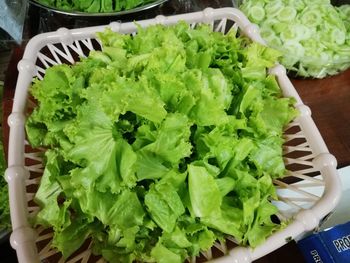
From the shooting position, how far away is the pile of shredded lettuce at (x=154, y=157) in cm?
74

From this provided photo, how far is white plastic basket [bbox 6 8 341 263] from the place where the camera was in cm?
76

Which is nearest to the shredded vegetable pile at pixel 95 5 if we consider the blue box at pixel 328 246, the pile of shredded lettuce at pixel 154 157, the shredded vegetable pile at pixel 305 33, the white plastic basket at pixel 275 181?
the white plastic basket at pixel 275 181

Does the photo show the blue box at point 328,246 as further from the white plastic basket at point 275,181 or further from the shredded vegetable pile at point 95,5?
the shredded vegetable pile at point 95,5

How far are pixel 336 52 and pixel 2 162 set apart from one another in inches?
45.7

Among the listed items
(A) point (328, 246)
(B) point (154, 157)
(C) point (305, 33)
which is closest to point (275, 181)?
(A) point (328, 246)

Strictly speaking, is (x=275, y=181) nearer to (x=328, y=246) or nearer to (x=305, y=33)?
(x=328, y=246)

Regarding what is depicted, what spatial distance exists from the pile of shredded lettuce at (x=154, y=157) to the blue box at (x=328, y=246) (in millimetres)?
204

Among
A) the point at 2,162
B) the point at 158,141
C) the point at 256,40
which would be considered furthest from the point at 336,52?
the point at 2,162

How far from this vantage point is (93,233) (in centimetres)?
81

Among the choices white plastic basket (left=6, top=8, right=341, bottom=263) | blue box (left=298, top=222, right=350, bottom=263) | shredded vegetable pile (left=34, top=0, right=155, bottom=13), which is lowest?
blue box (left=298, top=222, right=350, bottom=263)

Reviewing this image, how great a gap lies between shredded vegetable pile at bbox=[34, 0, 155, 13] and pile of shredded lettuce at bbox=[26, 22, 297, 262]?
500mm

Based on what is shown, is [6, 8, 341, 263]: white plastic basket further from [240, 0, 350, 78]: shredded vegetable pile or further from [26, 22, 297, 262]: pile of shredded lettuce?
[240, 0, 350, 78]: shredded vegetable pile

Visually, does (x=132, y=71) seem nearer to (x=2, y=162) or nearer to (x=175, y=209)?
(x=175, y=209)

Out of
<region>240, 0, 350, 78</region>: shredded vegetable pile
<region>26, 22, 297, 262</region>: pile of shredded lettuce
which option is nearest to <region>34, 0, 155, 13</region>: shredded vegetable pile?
<region>240, 0, 350, 78</region>: shredded vegetable pile
